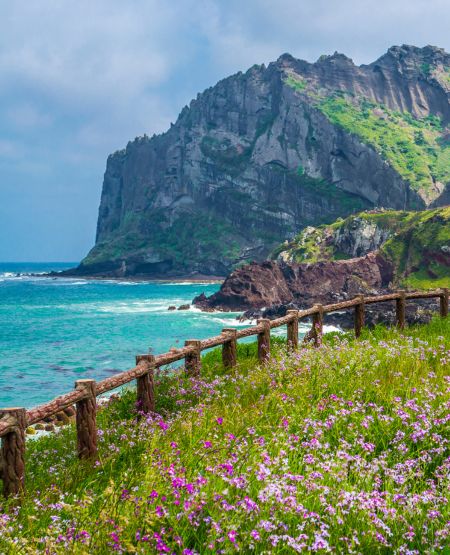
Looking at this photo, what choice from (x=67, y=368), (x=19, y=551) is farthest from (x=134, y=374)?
(x=67, y=368)

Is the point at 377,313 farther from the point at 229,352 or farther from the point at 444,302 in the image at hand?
the point at 229,352

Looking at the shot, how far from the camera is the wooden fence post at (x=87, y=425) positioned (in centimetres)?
678

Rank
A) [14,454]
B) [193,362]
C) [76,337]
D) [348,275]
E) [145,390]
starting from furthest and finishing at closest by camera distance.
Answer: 1. [348,275]
2. [76,337]
3. [193,362]
4. [145,390]
5. [14,454]

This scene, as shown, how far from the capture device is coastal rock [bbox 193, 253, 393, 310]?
89500 millimetres

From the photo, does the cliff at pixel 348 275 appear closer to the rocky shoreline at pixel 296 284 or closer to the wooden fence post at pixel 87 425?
the rocky shoreline at pixel 296 284

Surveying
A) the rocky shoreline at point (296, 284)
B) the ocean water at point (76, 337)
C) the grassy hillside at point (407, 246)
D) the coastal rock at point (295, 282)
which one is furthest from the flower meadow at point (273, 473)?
the grassy hillside at point (407, 246)

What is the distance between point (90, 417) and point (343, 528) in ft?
12.6

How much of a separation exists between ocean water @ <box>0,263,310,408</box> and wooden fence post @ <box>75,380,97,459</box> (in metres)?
24.5

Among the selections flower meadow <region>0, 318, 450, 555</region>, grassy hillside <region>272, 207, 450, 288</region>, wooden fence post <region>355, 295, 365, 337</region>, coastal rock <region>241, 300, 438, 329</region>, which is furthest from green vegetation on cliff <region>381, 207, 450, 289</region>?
flower meadow <region>0, 318, 450, 555</region>

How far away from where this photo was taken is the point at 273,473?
16.2 ft

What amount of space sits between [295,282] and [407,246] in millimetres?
22905

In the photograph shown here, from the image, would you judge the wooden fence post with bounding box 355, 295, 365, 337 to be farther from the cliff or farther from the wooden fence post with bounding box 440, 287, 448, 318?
the cliff

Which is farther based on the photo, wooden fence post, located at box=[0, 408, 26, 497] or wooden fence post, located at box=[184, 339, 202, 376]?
wooden fence post, located at box=[184, 339, 202, 376]

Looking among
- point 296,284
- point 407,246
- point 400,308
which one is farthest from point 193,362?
point 407,246
